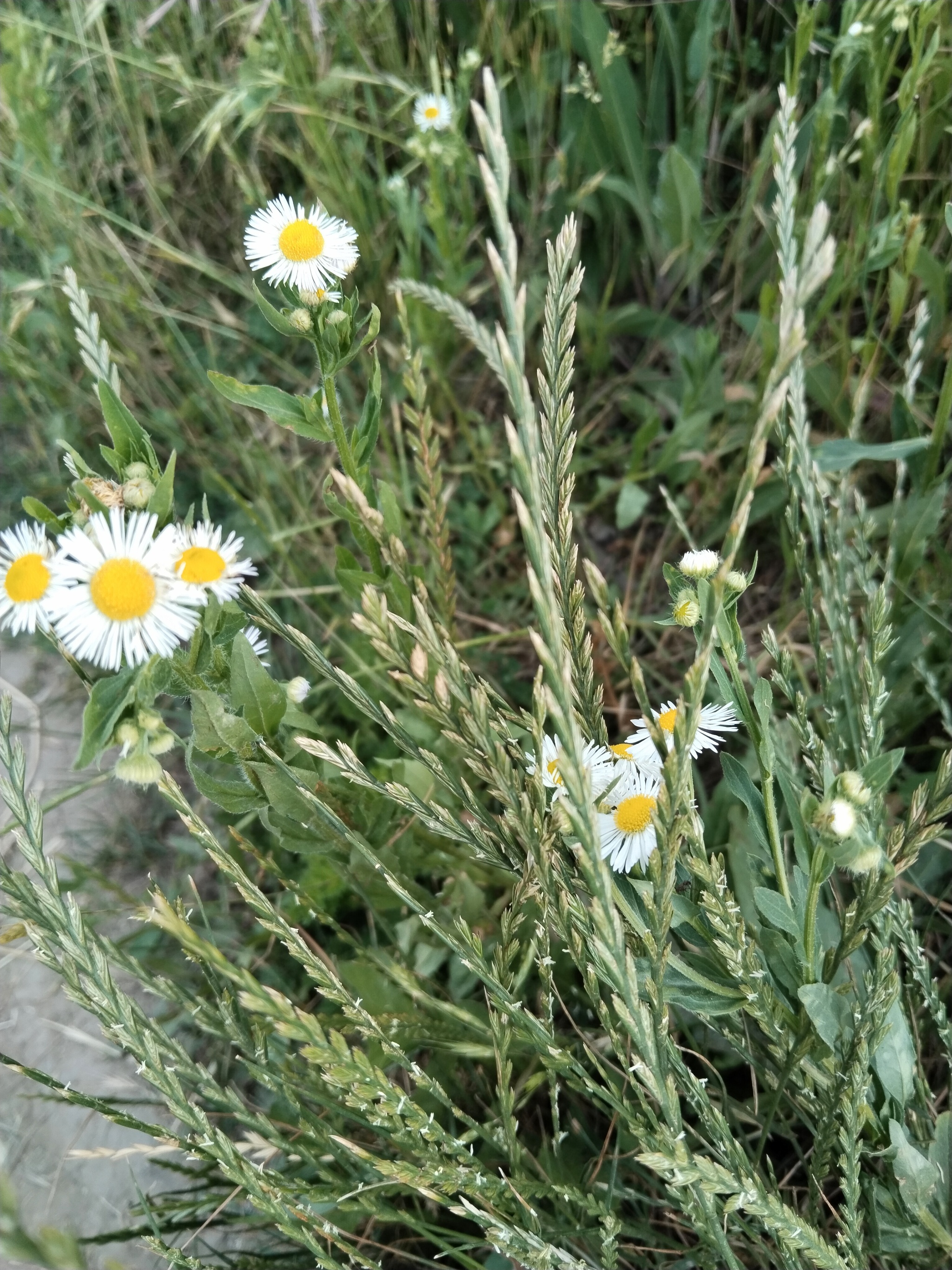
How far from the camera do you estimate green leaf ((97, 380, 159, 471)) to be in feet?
2.73

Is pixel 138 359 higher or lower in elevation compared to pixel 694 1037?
higher

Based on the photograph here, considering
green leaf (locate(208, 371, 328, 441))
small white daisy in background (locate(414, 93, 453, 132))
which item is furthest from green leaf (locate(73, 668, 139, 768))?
small white daisy in background (locate(414, 93, 453, 132))

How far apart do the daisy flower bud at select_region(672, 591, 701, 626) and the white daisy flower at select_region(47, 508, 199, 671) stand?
403mm

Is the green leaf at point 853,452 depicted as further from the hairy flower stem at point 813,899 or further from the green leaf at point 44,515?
the green leaf at point 44,515

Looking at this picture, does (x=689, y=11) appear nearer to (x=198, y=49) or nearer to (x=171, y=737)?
(x=198, y=49)

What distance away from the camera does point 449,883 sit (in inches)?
49.7

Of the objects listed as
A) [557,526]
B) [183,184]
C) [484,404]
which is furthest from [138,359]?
[557,526]

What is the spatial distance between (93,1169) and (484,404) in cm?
158

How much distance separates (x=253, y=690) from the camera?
900mm

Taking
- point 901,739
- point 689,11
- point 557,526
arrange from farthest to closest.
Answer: point 689,11
point 901,739
point 557,526

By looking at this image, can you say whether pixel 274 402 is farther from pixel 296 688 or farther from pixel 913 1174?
pixel 913 1174

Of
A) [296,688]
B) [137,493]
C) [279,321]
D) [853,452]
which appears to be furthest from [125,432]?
[853,452]

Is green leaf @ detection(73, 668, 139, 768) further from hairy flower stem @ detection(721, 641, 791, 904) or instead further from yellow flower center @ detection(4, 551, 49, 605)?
hairy flower stem @ detection(721, 641, 791, 904)

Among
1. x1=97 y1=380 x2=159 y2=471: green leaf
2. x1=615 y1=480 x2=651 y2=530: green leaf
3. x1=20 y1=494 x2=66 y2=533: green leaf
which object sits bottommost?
x1=20 y1=494 x2=66 y2=533: green leaf
